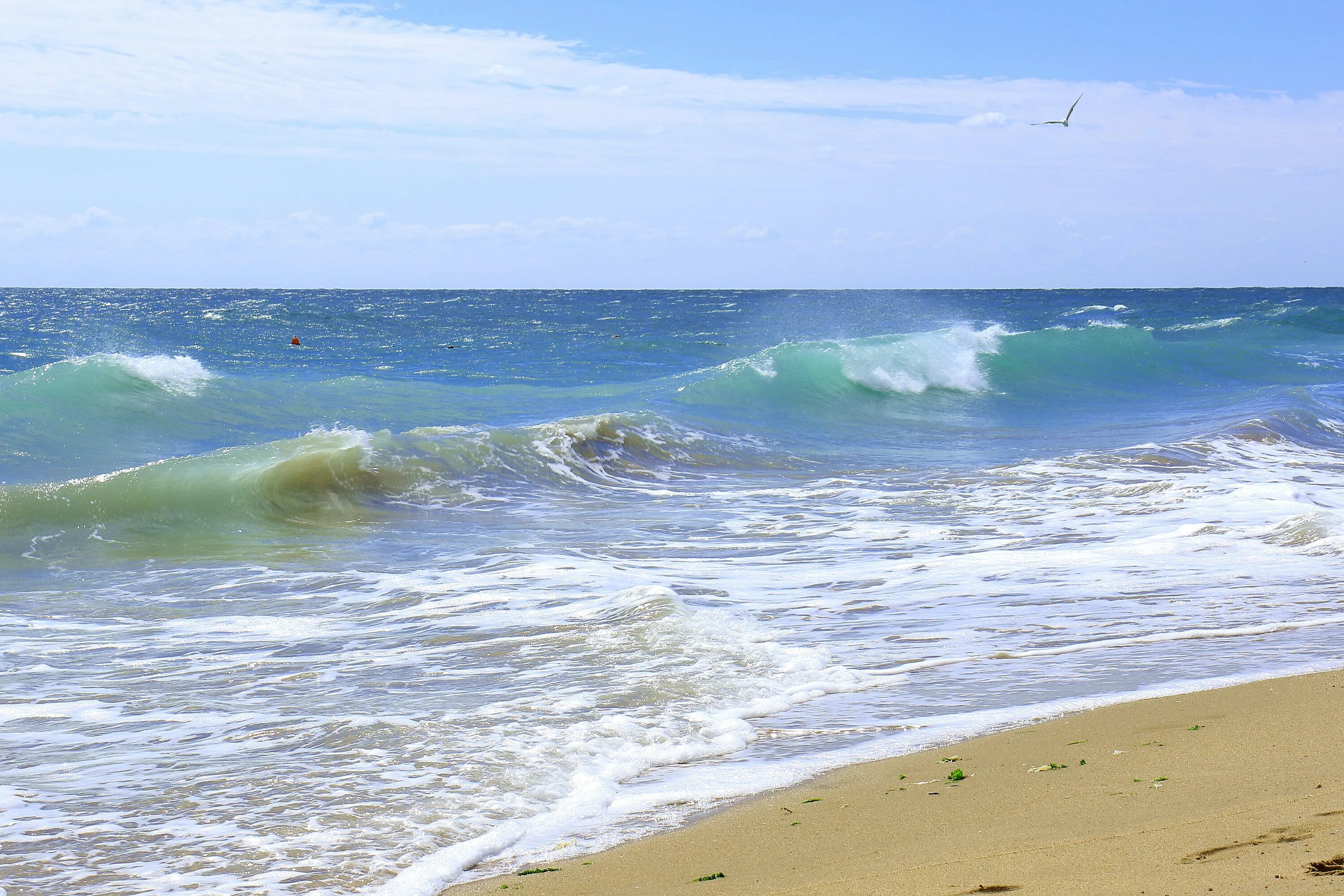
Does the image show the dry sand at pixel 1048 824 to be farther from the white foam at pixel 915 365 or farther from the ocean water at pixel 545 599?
the white foam at pixel 915 365

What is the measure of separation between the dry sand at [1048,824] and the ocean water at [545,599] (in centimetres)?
28

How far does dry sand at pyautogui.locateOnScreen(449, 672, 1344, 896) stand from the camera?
2801 millimetres

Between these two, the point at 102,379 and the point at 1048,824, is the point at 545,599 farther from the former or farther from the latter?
the point at 102,379

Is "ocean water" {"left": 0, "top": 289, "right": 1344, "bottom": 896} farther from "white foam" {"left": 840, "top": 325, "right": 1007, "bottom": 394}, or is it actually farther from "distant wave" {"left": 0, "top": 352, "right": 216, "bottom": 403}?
"white foam" {"left": 840, "top": 325, "right": 1007, "bottom": 394}

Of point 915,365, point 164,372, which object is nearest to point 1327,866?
point 164,372

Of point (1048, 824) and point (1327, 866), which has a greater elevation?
point (1327, 866)

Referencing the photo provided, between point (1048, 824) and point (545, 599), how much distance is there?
4.23m

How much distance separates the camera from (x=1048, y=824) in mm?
3297

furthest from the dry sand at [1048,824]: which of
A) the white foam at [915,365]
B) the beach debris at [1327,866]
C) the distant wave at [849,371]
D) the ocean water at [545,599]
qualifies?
the white foam at [915,365]

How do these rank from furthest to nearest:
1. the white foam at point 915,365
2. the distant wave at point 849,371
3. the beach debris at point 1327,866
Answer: the white foam at point 915,365 → the distant wave at point 849,371 → the beach debris at point 1327,866

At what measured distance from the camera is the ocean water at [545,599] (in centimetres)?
394

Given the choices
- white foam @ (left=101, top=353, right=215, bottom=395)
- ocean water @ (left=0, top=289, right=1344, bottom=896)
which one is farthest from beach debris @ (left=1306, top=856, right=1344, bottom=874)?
white foam @ (left=101, top=353, right=215, bottom=395)

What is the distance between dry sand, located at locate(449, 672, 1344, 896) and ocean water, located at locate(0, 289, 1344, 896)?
0.28 meters

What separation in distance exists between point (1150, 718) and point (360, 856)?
9.87ft
